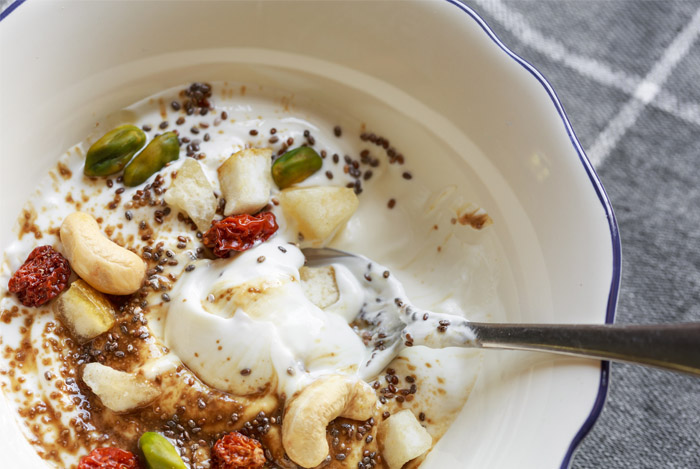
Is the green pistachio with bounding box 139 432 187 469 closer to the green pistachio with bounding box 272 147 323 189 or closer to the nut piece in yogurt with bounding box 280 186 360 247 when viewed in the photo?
the nut piece in yogurt with bounding box 280 186 360 247

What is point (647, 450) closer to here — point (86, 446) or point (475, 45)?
point (475, 45)

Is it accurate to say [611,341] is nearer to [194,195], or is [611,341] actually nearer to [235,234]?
[235,234]

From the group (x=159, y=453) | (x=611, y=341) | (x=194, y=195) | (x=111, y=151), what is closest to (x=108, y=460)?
(x=159, y=453)

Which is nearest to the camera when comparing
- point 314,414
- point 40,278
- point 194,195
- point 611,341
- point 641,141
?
point 611,341

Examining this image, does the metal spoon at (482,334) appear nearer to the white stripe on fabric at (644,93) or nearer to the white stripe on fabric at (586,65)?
the white stripe on fabric at (644,93)

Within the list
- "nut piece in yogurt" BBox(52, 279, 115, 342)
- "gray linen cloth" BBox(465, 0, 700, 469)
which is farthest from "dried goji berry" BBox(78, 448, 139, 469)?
"gray linen cloth" BBox(465, 0, 700, 469)

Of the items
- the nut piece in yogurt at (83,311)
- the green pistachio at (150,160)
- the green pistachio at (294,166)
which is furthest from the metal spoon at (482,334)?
the nut piece in yogurt at (83,311)

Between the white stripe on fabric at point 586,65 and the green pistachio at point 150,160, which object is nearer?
the green pistachio at point 150,160
